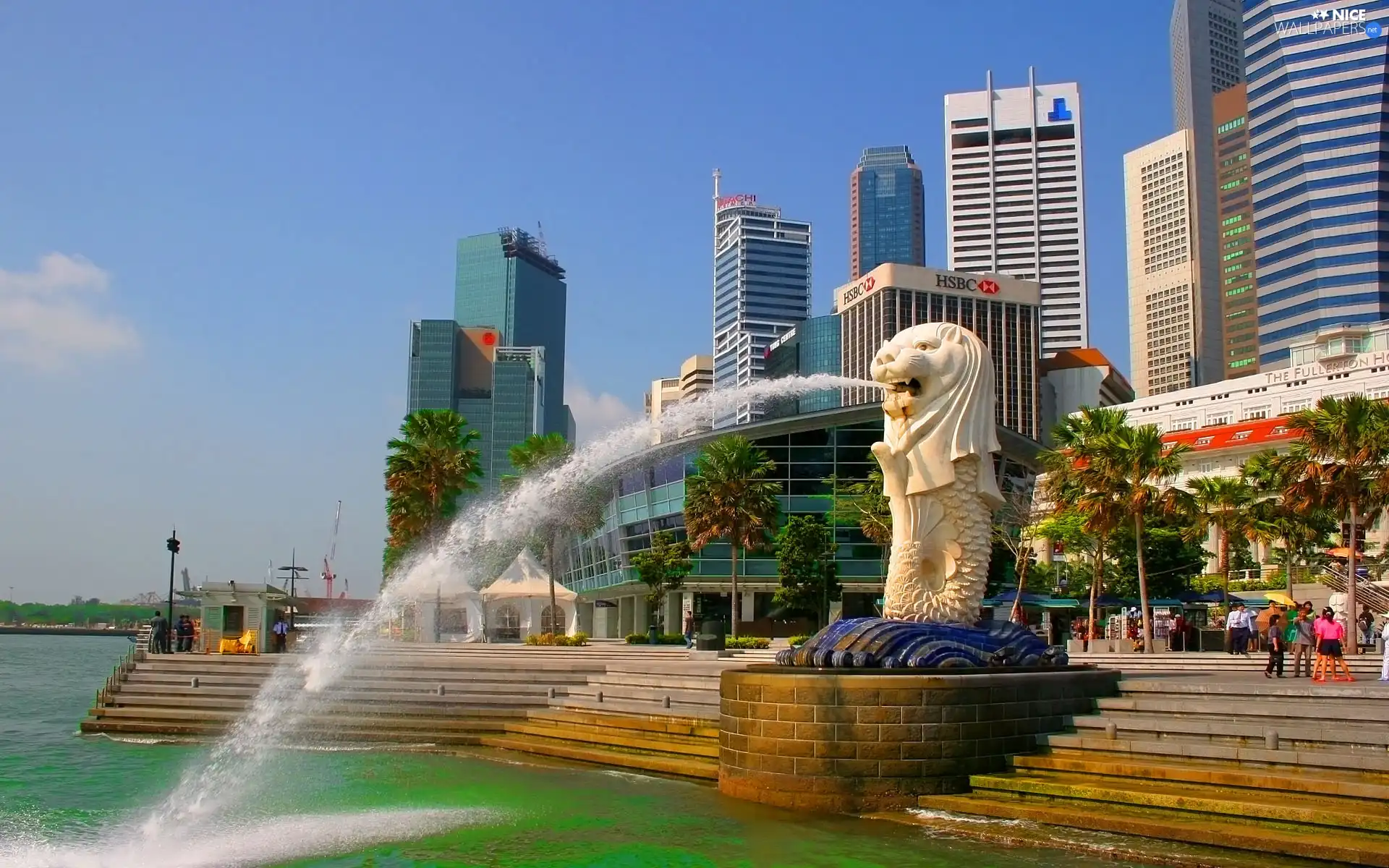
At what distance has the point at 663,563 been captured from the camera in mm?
48875

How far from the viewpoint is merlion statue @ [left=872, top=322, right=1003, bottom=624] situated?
1841 cm

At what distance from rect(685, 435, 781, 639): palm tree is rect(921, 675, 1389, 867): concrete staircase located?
81.8ft

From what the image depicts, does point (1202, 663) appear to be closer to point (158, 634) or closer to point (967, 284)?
point (158, 634)

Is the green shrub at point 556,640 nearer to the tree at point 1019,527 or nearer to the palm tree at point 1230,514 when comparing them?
the tree at point 1019,527

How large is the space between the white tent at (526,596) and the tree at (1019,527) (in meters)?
15.3

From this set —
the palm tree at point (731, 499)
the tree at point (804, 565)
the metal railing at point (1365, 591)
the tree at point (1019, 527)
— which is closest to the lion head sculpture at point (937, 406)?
the tree at point (1019, 527)

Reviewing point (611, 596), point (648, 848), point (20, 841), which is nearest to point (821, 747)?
point (648, 848)

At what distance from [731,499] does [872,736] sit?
87.1 ft

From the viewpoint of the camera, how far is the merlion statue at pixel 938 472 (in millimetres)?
18406

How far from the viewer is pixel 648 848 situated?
526 inches

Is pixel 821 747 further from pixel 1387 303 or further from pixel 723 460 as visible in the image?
Answer: pixel 1387 303

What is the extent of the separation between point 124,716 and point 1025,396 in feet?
499

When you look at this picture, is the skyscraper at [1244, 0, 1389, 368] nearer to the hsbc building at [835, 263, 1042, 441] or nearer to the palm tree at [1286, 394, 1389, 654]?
the hsbc building at [835, 263, 1042, 441]

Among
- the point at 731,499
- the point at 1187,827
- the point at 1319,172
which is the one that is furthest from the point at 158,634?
the point at 1319,172
